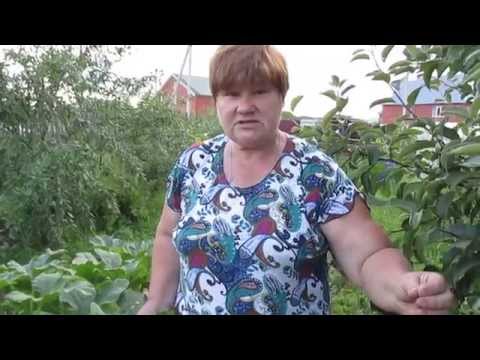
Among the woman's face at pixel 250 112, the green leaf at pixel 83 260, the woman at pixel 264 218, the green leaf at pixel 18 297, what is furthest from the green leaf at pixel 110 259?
the woman's face at pixel 250 112

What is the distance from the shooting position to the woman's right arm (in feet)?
4.72

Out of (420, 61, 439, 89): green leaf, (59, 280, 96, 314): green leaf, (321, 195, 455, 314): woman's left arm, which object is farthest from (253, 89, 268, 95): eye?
(59, 280, 96, 314): green leaf

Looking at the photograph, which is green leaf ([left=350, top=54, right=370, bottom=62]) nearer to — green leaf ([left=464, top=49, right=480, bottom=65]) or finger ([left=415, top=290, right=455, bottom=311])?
green leaf ([left=464, top=49, right=480, bottom=65])

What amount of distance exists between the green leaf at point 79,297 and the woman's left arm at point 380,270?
88 centimetres

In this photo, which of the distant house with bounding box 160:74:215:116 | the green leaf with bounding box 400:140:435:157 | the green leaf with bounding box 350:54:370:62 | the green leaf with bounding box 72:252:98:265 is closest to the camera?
the green leaf with bounding box 400:140:435:157

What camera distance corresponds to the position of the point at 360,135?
163 cm

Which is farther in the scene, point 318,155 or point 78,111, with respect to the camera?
point 78,111

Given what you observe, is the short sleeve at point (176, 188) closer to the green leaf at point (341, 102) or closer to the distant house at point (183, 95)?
the green leaf at point (341, 102)

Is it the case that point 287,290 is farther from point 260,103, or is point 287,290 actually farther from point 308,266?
point 260,103

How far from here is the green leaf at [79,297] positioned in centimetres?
181

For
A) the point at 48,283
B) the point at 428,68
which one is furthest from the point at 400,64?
the point at 48,283

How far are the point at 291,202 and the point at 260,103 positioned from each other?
0.72ft

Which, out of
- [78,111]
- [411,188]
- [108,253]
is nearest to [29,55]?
[78,111]

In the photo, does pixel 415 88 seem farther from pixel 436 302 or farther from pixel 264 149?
pixel 436 302
